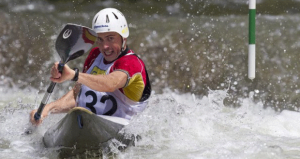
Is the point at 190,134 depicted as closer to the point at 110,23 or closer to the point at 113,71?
the point at 113,71

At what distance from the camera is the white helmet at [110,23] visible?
15.1 ft

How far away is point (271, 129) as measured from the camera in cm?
555

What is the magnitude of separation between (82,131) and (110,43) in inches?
27.0

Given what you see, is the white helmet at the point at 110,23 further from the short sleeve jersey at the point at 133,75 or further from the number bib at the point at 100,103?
the number bib at the point at 100,103

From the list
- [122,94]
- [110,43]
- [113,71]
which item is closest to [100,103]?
[122,94]

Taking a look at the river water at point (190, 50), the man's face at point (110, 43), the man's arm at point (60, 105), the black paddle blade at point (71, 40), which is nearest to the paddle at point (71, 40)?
the black paddle blade at point (71, 40)

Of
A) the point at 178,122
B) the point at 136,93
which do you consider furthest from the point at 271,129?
the point at 136,93

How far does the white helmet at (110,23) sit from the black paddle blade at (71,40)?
0.66ft

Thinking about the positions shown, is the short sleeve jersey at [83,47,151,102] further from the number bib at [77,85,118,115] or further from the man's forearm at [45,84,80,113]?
the man's forearm at [45,84,80,113]

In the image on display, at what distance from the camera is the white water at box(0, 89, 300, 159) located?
15.0 feet

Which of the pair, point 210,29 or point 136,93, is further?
point 210,29

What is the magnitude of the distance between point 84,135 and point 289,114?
2.79 m

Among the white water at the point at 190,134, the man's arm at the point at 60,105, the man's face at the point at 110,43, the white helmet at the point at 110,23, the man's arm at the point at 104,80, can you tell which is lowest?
the white water at the point at 190,134

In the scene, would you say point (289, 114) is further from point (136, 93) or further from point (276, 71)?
point (136, 93)
